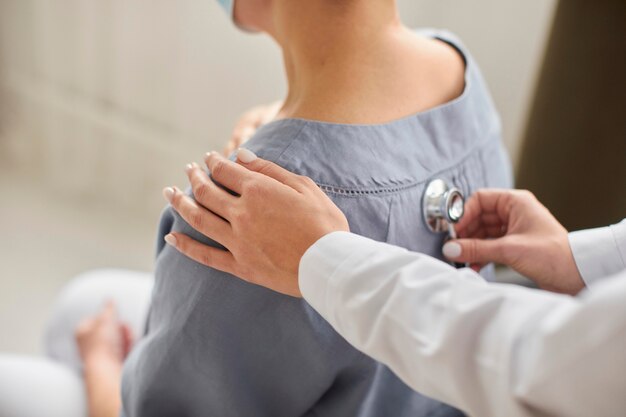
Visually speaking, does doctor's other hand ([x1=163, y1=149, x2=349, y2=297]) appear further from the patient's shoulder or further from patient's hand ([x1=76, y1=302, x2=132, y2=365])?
patient's hand ([x1=76, y1=302, x2=132, y2=365])

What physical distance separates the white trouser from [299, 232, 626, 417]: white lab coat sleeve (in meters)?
0.60

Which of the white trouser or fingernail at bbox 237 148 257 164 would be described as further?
the white trouser

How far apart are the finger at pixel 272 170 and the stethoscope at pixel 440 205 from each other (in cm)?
18

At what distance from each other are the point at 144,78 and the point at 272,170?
124 centimetres

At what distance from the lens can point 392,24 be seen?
36.8 inches

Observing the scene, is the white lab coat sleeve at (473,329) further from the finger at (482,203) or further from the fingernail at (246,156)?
the finger at (482,203)

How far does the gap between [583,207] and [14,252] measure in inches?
55.5

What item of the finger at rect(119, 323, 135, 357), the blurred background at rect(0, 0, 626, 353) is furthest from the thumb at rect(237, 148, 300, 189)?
the blurred background at rect(0, 0, 626, 353)

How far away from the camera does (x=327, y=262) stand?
684 mm

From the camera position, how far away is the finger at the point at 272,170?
2.46 ft

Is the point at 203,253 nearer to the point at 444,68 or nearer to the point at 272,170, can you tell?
the point at 272,170

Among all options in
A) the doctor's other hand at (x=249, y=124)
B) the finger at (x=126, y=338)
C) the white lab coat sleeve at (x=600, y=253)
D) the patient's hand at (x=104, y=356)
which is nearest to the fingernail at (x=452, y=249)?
the white lab coat sleeve at (x=600, y=253)

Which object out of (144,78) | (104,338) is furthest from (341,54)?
(144,78)

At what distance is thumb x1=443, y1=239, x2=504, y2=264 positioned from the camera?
3.00 feet
